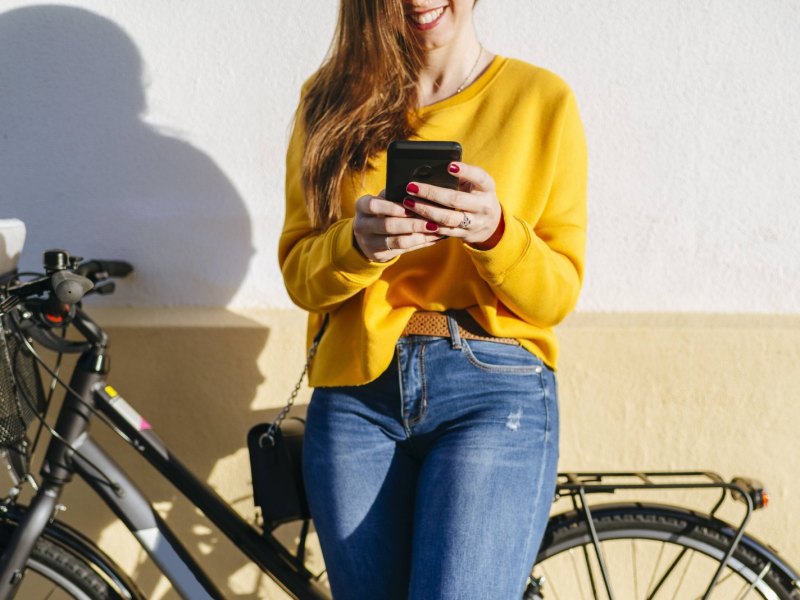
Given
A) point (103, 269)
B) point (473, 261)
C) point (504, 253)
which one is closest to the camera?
point (504, 253)

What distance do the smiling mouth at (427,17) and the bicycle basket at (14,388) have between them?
38.7 inches

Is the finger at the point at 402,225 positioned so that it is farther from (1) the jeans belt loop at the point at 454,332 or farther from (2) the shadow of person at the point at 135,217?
(2) the shadow of person at the point at 135,217

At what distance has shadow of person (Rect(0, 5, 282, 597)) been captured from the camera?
2291 millimetres

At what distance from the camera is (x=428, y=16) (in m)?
1.61

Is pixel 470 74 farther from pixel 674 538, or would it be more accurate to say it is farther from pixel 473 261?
pixel 674 538

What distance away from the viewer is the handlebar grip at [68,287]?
5.18 ft

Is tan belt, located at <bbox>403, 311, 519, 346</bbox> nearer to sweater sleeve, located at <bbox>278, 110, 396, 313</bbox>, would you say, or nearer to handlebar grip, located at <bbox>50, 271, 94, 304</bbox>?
sweater sleeve, located at <bbox>278, 110, 396, 313</bbox>

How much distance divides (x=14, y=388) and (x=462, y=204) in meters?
→ 1.02

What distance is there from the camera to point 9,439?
65.7 inches

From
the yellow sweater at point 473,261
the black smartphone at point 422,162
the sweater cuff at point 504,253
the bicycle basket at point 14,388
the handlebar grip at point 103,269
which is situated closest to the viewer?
the black smartphone at point 422,162

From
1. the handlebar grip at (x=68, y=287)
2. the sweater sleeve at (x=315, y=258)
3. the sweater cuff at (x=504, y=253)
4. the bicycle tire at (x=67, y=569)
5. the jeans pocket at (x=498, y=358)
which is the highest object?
the sweater cuff at (x=504, y=253)

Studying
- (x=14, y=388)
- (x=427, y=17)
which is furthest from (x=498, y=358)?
(x=14, y=388)

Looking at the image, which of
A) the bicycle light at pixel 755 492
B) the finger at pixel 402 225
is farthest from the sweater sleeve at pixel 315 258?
the bicycle light at pixel 755 492

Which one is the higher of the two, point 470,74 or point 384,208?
point 470,74
